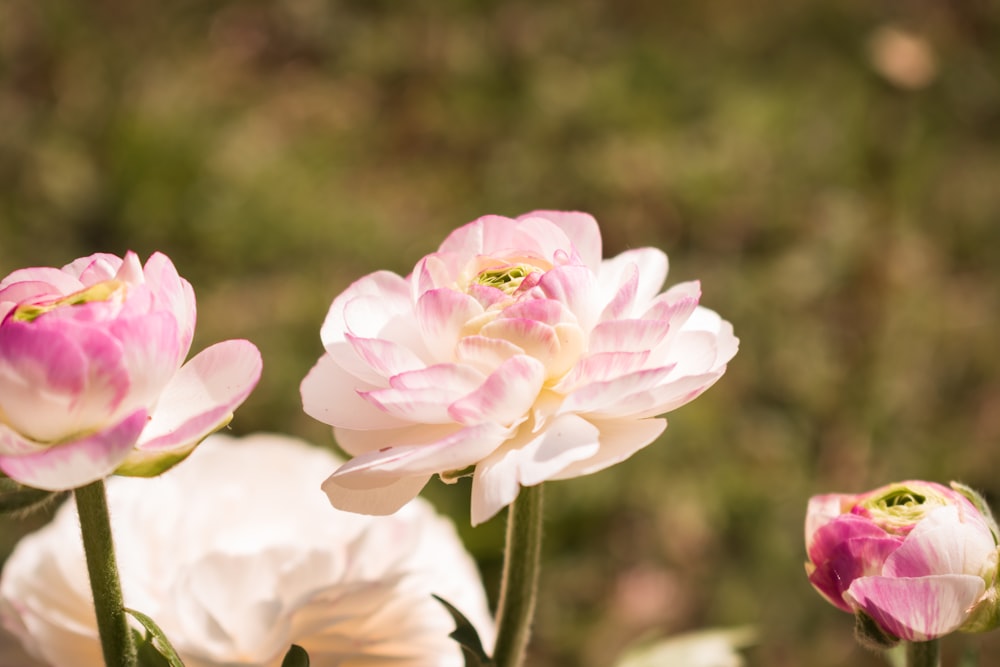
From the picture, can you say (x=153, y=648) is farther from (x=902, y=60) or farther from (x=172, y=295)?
(x=902, y=60)

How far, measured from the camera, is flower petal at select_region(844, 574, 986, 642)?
0.30 m

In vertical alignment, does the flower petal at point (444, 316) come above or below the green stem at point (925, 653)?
above

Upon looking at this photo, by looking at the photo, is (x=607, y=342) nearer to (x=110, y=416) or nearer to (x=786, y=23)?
(x=110, y=416)

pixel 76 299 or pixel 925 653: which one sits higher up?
pixel 76 299

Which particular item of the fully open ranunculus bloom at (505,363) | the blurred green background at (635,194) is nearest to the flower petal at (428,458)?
the fully open ranunculus bloom at (505,363)

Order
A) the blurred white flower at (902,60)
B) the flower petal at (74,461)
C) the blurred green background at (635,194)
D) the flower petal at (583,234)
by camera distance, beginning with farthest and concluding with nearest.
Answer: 1. the blurred green background at (635,194)
2. the blurred white flower at (902,60)
3. the flower petal at (583,234)
4. the flower petal at (74,461)

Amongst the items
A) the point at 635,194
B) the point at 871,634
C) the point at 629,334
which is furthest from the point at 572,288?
the point at 635,194

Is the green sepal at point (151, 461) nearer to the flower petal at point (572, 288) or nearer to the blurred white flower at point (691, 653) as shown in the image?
the flower petal at point (572, 288)

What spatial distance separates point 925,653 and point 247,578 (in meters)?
0.22

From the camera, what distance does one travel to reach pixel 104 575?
292 millimetres

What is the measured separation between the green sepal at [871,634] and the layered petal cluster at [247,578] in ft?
0.48

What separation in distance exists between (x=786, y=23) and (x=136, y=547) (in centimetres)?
193

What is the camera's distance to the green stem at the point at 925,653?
1.04 ft

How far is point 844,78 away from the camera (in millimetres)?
1974
